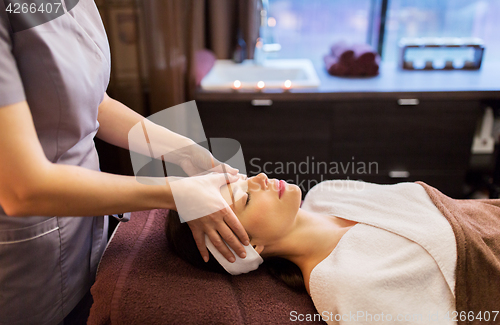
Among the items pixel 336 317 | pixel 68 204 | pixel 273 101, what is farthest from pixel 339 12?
pixel 68 204

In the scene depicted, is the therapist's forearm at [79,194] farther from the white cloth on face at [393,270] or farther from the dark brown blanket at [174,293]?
the white cloth on face at [393,270]

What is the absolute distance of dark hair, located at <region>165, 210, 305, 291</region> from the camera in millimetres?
1023

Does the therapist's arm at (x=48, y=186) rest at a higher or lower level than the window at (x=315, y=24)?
lower

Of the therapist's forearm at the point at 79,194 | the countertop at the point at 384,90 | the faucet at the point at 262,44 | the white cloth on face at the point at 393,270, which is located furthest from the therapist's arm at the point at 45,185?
the faucet at the point at 262,44

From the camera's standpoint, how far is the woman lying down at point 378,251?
911 mm

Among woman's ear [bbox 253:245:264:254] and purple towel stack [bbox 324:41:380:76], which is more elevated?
purple towel stack [bbox 324:41:380:76]

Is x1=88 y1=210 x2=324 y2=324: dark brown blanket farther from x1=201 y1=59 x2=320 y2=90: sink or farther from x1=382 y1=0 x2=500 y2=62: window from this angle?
x1=382 y1=0 x2=500 y2=62: window

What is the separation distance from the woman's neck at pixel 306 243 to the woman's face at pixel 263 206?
4 centimetres

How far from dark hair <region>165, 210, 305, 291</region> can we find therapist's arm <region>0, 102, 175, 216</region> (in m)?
0.29

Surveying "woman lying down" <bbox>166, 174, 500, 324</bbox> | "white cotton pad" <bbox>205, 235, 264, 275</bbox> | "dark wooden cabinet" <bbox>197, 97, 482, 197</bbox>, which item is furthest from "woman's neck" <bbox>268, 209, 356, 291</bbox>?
"dark wooden cabinet" <bbox>197, 97, 482, 197</bbox>

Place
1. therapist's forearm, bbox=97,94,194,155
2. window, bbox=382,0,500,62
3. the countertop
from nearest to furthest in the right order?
therapist's forearm, bbox=97,94,194,155
the countertop
window, bbox=382,0,500,62

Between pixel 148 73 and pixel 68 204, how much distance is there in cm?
142

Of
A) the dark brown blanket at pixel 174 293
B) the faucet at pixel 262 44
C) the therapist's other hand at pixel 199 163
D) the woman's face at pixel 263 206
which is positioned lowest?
the dark brown blanket at pixel 174 293

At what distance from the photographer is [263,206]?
108cm
